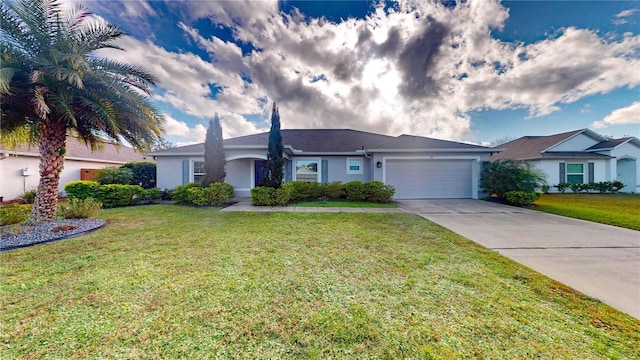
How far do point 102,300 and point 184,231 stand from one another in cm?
321

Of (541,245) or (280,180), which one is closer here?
(541,245)

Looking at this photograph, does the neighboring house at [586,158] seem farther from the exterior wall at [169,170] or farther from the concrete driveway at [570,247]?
the exterior wall at [169,170]

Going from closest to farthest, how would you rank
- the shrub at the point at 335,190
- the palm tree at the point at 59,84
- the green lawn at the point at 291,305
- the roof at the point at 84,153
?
the green lawn at the point at 291,305
the palm tree at the point at 59,84
the shrub at the point at 335,190
the roof at the point at 84,153

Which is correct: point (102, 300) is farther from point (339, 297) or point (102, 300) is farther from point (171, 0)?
point (171, 0)

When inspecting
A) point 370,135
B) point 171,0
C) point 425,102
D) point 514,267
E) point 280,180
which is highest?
point 171,0

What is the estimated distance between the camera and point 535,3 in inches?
356

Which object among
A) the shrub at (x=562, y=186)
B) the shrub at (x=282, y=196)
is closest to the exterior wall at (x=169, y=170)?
the shrub at (x=282, y=196)

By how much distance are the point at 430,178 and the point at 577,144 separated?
46.4 feet

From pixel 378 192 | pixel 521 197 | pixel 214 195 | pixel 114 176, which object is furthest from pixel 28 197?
pixel 521 197

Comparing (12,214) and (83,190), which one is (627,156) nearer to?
(12,214)

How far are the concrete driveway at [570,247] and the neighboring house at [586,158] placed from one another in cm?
1124

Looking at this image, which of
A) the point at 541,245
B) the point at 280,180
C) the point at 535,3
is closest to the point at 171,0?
the point at 280,180

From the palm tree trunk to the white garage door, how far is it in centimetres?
1318

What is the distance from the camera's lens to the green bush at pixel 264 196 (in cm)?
969
